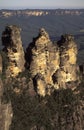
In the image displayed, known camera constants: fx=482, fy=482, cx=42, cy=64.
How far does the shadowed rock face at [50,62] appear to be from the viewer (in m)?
44.0

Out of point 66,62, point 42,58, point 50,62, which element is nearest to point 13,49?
point 42,58

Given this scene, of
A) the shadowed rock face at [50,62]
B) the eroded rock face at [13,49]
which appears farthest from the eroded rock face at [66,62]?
the eroded rock face at [13,49]

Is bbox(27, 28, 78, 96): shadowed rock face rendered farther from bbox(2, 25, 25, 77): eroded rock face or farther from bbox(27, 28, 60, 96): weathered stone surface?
bbox(2, 25, 25, 77): eroded rock face

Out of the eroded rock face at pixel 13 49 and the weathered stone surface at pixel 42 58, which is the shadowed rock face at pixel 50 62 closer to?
the weathered stone surface at pixel 42 58

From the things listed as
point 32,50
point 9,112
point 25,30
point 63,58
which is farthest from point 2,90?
point 25,30

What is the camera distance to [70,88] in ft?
151

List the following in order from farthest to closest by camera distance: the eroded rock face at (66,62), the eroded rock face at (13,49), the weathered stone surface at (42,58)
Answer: the eroded rock face at (66,62) → the weathered stone surface at (42,58) → the eroded rock face at (13,49)

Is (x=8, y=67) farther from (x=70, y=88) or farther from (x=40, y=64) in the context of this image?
(x=70, y=88)

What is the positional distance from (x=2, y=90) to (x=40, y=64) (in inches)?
228


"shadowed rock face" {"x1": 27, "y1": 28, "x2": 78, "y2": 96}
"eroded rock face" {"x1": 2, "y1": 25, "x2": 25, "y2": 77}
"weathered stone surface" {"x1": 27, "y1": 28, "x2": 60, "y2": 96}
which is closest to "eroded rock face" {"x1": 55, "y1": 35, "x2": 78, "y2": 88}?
"shadowed rock face" {"x1": 27, "y1": 28, "x2": 78, "y2": 96}

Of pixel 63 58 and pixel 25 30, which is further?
pixel 25 30

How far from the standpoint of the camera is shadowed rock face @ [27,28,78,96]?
144ft

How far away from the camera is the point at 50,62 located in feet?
148

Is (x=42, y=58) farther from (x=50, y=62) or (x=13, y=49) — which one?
(x=13, y=49)
